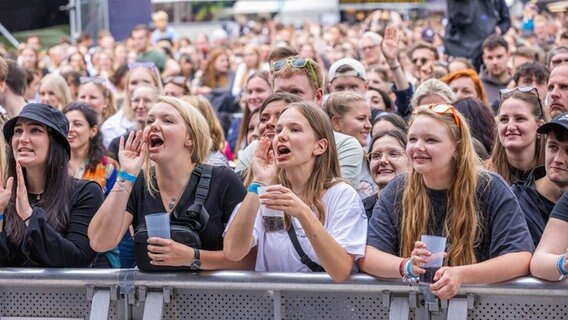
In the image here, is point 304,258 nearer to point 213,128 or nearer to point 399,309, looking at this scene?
point 399,309

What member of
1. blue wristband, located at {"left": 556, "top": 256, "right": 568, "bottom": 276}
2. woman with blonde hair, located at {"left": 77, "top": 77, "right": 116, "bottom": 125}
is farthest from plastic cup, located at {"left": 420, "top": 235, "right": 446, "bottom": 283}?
woman with blonde hair, located at {"left": 77, "top": 77, "right": 116, "bottom": 125}

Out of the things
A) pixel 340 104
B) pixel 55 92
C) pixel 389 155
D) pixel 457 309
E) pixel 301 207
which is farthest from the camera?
pixel 55 92

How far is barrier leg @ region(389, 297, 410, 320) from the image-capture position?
15.5ft

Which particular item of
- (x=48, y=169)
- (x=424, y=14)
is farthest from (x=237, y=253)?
(x=424, y=14)

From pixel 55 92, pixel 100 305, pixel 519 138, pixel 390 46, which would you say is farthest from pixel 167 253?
pixel 55 92

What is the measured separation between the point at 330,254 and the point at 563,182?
1.32 metres

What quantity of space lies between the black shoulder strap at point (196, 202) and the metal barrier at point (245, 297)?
0.37m

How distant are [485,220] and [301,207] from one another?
0.86 metres

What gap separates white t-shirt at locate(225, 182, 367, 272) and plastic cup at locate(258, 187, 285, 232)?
87mm

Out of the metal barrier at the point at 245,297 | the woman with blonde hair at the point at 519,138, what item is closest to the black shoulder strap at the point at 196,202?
the metal barrier at the point at 245,297

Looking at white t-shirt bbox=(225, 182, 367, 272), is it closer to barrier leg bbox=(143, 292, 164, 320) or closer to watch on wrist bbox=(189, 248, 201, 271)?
watch on wrist bbox=(189, 248, 201, 271)

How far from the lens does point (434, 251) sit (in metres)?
4.55

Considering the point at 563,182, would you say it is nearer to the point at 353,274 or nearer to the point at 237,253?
the point at 353,274

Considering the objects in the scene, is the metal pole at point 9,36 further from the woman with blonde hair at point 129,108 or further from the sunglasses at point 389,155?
the sunglasses at point 389,155
